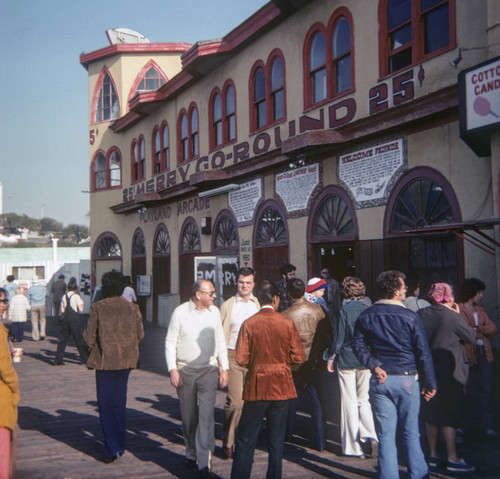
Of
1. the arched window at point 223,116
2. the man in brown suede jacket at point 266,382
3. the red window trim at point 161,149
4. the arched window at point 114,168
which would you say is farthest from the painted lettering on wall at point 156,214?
the man in brown suede jacket at point 266,382

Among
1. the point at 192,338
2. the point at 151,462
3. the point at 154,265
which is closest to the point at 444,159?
the point at 192,338

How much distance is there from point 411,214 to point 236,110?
23.9 feet

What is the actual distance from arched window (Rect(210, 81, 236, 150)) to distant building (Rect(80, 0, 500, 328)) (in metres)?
0.06

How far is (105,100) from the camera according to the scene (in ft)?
83.8

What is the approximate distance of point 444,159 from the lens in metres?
9.33

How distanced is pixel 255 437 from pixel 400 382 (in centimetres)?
129

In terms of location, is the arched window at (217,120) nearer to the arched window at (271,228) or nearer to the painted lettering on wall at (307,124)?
the painted lettering on wall at (307,124)

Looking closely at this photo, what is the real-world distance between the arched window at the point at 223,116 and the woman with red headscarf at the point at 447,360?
11.0 meters

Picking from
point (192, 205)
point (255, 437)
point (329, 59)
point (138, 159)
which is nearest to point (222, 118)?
point (192, 205)

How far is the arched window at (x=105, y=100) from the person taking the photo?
25141 mm

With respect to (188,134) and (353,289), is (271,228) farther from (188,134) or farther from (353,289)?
(353,289)

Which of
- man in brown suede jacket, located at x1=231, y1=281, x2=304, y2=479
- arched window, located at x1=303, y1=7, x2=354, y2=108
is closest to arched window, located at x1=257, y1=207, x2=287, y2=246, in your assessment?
arched window, located at x1=303, y1=7, x2=354, y2=108

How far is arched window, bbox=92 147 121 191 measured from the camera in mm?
25234

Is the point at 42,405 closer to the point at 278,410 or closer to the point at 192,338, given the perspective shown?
the point at 192,338
